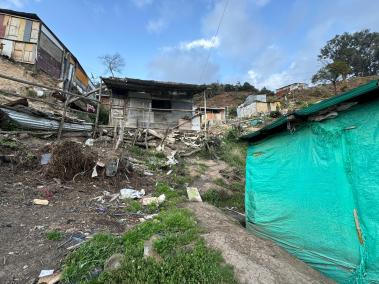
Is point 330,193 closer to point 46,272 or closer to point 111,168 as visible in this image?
point 46,272

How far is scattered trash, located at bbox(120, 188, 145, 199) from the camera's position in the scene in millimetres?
5859

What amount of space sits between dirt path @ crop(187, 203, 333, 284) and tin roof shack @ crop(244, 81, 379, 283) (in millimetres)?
383

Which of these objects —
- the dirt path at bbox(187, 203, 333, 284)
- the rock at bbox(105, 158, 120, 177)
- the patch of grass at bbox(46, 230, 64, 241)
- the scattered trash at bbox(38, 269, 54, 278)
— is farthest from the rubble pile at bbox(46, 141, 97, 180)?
the dirt path at bbox(187, 203, 333, 284)

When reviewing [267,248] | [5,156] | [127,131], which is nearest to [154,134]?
[127,131]

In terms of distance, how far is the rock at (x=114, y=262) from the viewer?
306 centimetres

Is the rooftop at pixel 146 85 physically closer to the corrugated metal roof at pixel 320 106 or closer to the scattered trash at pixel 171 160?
the scattered trash at pixel 171 160

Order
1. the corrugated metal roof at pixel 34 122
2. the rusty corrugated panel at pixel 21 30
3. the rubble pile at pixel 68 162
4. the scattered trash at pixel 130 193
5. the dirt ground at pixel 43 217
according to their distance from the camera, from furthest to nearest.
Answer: the rusty corrugated panel at pixel 21 30
the corrugated metal roof at pixel 34 122
the rubble pile at pixel 68 162
the scattered trash at pixel 130 193
the dirt ground at pixel 43 217

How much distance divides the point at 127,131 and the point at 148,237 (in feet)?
28.8

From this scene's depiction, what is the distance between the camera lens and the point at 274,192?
15.7ft

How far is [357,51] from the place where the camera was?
49469mm

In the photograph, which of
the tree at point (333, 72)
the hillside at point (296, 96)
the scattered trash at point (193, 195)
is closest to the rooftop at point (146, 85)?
the scattered trash at point (193, 195)

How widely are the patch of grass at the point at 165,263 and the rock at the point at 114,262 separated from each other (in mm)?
65

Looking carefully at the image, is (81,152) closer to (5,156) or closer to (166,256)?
(5,156)

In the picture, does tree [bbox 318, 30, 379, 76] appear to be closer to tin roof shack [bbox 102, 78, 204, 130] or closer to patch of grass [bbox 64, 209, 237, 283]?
tin roof shack [bbox 102, 78, 204, 130]
